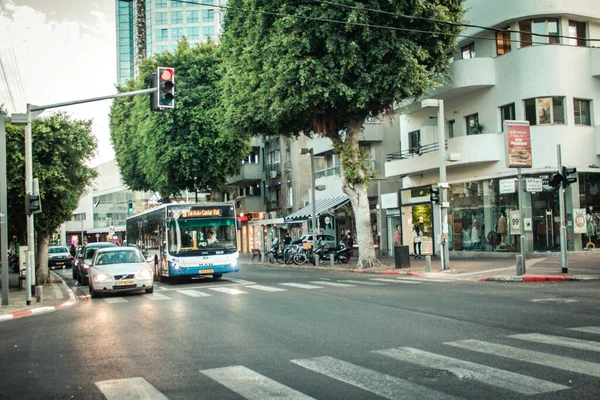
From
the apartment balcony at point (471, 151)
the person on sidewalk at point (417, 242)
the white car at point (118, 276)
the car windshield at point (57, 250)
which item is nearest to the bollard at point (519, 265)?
the apartment balcony at point (471, 151)

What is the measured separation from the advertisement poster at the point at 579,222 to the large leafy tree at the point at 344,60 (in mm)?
8372

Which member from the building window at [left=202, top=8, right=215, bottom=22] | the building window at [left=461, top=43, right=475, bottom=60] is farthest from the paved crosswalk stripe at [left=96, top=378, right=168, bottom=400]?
the building window at [left=202, top=8, right=215, bottom=22]

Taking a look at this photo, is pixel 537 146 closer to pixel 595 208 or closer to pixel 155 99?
pixel 595 208

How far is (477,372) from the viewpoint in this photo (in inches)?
267

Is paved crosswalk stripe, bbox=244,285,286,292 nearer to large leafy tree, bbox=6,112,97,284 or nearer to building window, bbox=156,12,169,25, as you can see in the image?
large leafy tree, bbox=6,112,97,284

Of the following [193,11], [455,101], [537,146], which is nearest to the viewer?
[537,146]

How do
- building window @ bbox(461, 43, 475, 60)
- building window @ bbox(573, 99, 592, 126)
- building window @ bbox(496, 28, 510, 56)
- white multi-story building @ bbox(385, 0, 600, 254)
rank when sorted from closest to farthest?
white multi-story building @ bbox(385, 0, 600, 254)
building window @ bbox(573, 99, 592, 126)
building window @ bbox(496, 28, 510, 56)
building window @ bbox(461, 43, 475, 60)

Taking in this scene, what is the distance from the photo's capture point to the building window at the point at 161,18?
11606 cm

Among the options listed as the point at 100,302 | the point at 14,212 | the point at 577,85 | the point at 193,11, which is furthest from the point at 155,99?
the point at 193,11

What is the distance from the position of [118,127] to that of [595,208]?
4364cm

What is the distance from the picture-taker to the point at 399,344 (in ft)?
28.6

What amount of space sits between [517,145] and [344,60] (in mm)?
7566

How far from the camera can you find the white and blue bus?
23.4 metres

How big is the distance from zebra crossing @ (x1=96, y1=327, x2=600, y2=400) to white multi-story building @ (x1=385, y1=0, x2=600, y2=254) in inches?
794
